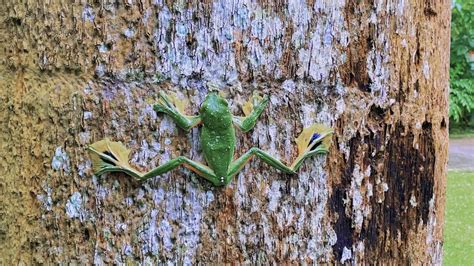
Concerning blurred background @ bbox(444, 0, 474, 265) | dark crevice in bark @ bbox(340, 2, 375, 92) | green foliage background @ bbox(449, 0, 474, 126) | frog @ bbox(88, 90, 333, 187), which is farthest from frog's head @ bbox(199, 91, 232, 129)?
green foliage background @ bbox(449, 0, 474, 126)

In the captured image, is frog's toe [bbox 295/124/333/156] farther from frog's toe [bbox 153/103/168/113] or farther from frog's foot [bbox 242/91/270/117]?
frog's toe [bbox 153/103/168/113]

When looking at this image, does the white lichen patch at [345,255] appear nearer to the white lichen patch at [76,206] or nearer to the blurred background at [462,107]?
the white lichen patch at [76,206]

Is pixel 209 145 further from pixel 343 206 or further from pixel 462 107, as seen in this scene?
pixel 462 107

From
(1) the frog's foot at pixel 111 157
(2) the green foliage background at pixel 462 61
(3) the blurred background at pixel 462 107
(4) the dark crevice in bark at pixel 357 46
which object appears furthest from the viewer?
(2) the green foliage background at pixel 462 61

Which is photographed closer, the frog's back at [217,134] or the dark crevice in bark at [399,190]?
→ the frog's back at [217,134]

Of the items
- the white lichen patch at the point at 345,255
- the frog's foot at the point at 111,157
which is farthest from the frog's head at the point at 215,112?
the white lichen patch at the point at 345,255

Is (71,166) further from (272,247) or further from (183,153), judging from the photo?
(272,247)

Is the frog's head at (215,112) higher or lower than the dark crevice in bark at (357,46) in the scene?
lower

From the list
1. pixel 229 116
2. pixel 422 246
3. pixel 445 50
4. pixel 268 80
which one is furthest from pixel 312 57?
pixel 422 246

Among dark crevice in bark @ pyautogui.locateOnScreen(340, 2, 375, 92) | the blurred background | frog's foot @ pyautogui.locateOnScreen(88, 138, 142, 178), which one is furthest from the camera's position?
the blurred background
